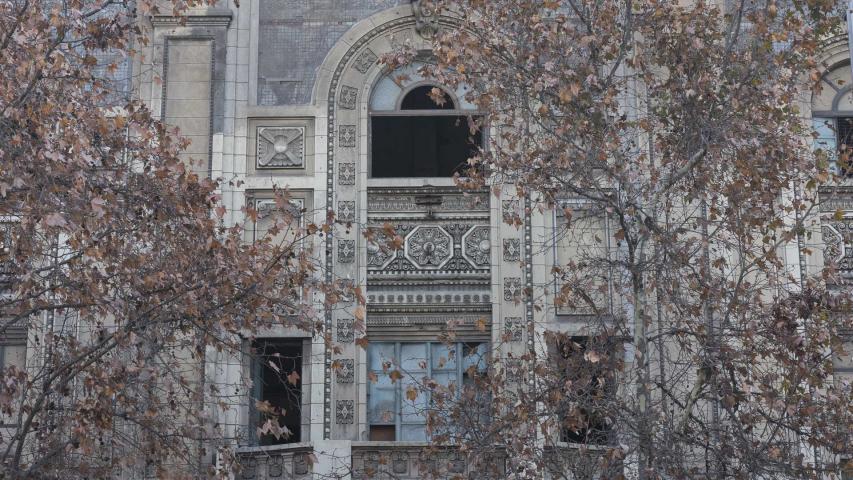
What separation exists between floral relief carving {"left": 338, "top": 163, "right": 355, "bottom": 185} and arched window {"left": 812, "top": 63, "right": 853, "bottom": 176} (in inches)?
304

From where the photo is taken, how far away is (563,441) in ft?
78.3

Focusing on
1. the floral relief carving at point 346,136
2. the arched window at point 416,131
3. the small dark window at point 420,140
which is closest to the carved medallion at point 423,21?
the arched window at point 416,131

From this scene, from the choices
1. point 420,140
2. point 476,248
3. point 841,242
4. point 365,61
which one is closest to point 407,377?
point 476,248

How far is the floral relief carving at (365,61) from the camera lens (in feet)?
85.5

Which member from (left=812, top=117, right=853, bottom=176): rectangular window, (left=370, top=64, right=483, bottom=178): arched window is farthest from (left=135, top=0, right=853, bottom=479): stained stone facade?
(left=812, top=117, right=853, bottom=176): rectangular window

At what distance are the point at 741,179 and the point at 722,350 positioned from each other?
2.48 meters

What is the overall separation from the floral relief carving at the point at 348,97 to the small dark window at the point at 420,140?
462 mm

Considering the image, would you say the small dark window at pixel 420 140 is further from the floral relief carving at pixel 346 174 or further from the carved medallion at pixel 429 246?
the carved medallion at pixel 429 246

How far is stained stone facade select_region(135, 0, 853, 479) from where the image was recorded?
79.0 ft

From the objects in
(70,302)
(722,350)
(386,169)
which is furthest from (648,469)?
(386,169)

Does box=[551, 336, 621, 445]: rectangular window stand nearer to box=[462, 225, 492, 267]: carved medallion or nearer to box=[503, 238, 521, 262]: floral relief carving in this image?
box=[503, 238, 521, 262]: floral relief carving

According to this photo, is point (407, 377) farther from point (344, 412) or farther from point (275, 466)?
point (275, 466)

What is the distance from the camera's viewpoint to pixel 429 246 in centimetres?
2492

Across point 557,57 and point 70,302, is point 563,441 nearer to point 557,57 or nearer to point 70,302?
point 557,57
